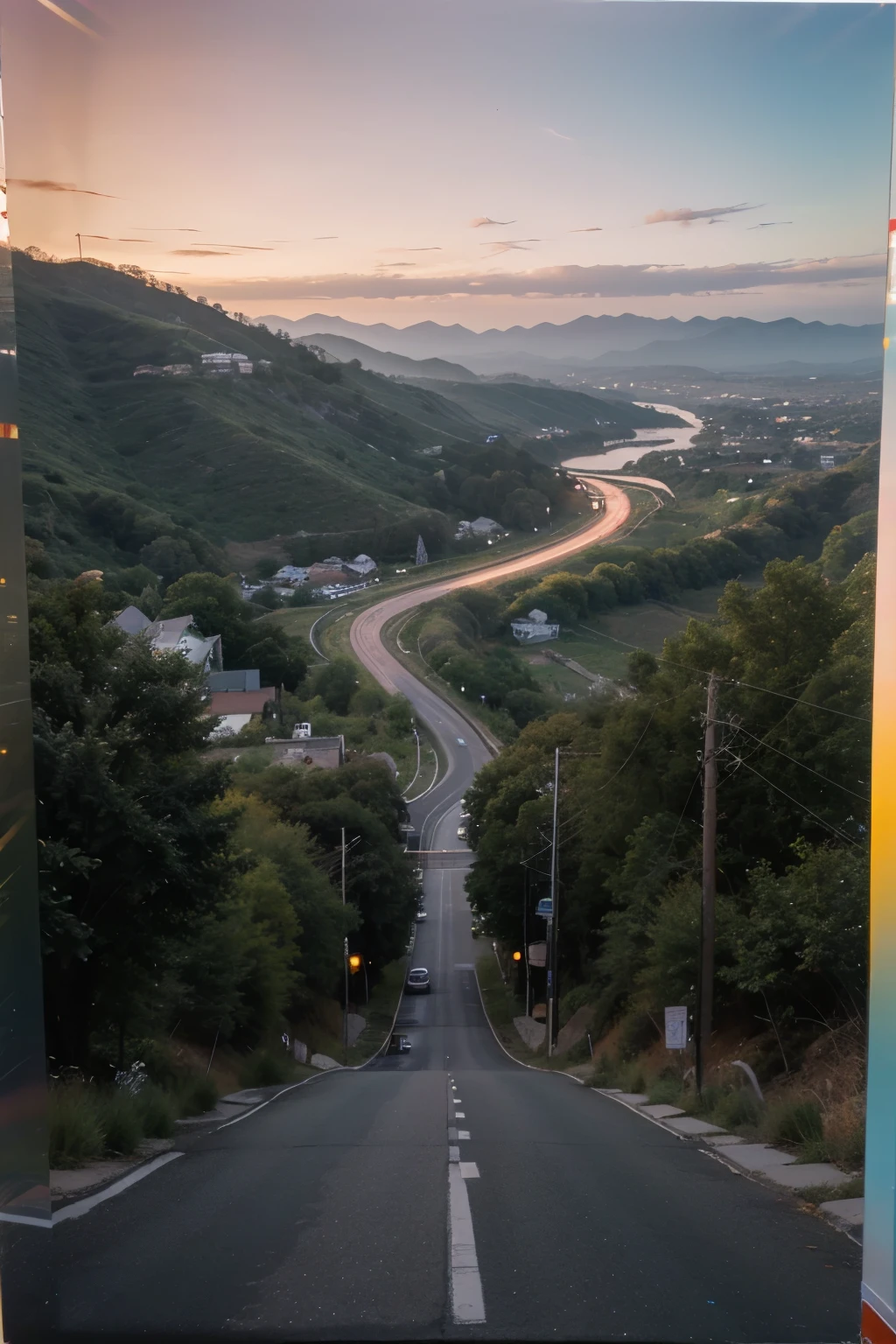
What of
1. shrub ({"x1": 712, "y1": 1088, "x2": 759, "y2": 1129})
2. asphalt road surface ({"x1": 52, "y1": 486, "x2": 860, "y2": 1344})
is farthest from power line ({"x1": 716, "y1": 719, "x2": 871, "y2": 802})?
shrub ({"x1": 712, "y1": 1088, "x2": 759, "y2": 1129})

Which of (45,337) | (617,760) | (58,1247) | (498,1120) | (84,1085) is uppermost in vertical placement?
(45,337)

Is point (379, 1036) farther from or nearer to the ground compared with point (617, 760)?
nearer to the ground

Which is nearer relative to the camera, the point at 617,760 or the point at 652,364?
the point at 652,364

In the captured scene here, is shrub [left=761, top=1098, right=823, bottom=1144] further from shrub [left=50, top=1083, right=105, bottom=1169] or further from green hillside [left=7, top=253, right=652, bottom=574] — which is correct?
green hillside [left=7, top=253, right=652, bottom=574]

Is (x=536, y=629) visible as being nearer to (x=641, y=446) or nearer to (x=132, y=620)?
(x=641, y=446)

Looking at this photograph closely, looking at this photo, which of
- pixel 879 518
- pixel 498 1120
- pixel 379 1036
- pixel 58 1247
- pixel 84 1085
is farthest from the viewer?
pixel 379 1036

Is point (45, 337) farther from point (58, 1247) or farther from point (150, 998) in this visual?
point (150, 998)

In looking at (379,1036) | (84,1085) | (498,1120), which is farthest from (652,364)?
(379,1036)
